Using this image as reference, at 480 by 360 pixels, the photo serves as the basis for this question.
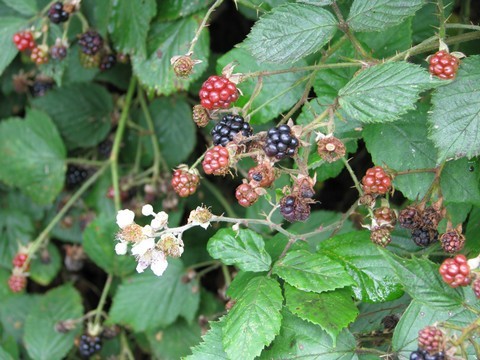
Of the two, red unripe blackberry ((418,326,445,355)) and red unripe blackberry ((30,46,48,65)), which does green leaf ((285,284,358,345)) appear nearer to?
red unripe blackberry ((418,326,445,355))

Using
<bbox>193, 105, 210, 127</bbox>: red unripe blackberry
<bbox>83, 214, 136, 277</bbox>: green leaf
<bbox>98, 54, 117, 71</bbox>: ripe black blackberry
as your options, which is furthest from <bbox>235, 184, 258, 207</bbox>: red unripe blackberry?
<bbox>98, 54, 117, 71</bbox>: ripe black blackberry

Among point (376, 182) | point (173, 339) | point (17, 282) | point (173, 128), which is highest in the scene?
point (376, 182)

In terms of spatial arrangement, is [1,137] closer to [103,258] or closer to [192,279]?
[103,258]

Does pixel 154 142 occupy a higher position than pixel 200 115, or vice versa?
pixel 200 115

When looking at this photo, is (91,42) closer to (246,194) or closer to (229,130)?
(229,130)

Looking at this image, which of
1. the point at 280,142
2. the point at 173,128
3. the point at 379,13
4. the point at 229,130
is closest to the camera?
the point at 280,142

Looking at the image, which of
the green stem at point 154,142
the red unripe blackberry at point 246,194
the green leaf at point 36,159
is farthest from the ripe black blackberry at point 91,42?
the red unripe blackberry at point 246,194

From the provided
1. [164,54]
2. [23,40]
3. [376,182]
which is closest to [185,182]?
[376,182]

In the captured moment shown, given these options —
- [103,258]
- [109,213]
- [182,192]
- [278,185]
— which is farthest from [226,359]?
[109,213]
